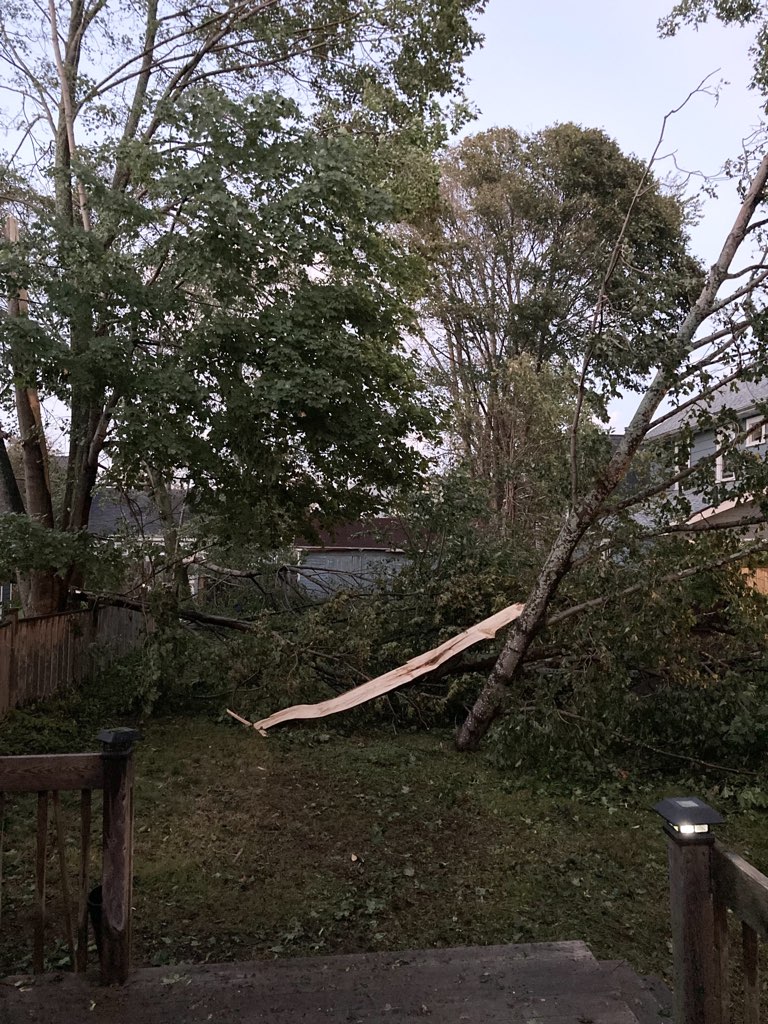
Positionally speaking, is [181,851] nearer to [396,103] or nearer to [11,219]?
[11,219]

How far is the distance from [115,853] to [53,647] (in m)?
6.60

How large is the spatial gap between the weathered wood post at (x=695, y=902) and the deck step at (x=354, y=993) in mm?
501

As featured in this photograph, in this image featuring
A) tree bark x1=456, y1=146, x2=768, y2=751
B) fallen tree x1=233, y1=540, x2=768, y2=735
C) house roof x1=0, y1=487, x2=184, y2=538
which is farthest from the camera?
house roof x1=0, y1=487, x2=184, y2=538

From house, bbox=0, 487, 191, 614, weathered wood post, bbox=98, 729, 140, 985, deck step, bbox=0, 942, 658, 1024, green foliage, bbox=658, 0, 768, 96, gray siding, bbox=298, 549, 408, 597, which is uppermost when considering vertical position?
green foliage, bbox=658, 0, 768, 96

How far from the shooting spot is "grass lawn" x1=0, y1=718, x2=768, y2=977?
376 centimetres

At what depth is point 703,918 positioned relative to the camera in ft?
7.32

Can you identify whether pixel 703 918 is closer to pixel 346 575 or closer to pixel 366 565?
pixel 346 575

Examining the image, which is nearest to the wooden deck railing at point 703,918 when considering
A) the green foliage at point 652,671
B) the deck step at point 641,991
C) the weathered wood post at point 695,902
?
the weathered wood post at point 695,902

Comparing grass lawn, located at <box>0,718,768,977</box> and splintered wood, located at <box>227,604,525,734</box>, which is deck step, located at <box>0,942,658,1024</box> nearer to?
grass lawn, located at <box>0,718,768,977</box>

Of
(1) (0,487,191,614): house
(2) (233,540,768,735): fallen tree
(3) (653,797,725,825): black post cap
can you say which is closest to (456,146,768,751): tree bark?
(2) (233,540,768,735): fallen tree

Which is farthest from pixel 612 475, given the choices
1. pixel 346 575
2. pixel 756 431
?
pixel 346 575

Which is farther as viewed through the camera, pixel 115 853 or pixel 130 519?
pixel 130 519

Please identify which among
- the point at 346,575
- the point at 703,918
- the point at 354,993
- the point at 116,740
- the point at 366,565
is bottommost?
the point at 354,993

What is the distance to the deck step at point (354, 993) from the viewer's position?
267cm
